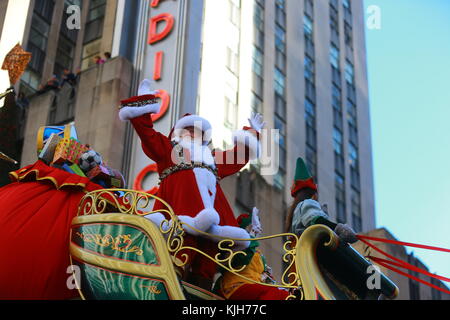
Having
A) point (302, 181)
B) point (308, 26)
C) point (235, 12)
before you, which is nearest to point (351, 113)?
point (308, 26)

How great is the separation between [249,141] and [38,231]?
345 centimetres

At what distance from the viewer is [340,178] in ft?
127

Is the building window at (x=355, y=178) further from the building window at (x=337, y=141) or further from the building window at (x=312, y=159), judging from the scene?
the building window at (x=312, y=159)

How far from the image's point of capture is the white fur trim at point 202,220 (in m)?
9.58

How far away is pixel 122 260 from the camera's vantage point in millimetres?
8891

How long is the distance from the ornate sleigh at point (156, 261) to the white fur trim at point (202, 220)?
12cm

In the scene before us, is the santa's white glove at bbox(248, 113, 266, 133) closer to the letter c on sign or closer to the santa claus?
the santa claus

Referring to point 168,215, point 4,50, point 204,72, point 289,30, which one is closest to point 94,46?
point 4,50

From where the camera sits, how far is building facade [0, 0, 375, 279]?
23.8 m

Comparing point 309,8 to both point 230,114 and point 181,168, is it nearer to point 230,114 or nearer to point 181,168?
point 230,114

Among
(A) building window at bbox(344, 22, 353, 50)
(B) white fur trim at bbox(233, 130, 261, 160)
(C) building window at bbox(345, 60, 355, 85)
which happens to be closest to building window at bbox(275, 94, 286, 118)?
(C) building window at bbox(345, 60, 355, 85)

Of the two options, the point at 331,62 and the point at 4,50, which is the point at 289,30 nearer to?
the point at 331,62

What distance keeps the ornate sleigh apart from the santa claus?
315 mm

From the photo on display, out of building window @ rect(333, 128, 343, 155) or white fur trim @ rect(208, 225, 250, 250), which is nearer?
white fur trim @ rect(208, 225, 250, 250)
